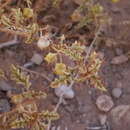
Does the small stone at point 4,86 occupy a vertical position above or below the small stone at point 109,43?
below

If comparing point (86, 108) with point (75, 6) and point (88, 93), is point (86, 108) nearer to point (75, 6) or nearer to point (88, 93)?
point (88, 93)

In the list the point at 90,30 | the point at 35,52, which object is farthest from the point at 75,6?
the point at 35,52

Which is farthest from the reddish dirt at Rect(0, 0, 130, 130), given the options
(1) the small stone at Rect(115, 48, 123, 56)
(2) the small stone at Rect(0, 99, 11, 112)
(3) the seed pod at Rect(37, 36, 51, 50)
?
(3) the seed pod at Rect(37, 36, 51, 50)

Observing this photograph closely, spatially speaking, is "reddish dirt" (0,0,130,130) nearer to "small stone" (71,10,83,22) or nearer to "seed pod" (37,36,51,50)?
"small stone" (71,10,83,22)

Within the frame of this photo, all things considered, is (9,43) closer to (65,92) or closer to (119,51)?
(65,92)

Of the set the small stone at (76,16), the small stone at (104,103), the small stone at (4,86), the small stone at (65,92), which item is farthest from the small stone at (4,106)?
the small stone at (76,16)

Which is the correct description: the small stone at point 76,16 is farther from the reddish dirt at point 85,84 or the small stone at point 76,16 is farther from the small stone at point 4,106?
the small stone at point 4,106
